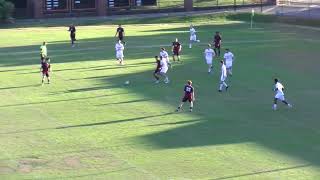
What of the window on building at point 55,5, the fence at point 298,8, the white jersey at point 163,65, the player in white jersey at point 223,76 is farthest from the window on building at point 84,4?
the player in white jersey at point 223,76

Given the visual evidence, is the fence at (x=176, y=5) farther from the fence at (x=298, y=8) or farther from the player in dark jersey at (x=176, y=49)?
the player in dark jersey at (x=176, y=49)

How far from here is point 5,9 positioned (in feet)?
240

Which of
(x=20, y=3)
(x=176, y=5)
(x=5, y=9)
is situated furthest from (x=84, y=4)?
(x=176, y=5)

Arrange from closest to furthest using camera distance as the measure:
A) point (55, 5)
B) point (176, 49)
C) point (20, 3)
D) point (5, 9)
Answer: point (176, 49) → point (5, 9) → point (55, 5) → point (20, 3)

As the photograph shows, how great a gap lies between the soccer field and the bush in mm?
23946


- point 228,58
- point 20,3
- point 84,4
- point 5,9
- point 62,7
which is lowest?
point 228,58

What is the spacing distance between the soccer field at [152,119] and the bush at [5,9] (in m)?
23.9

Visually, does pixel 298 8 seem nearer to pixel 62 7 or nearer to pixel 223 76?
pixel 62 7

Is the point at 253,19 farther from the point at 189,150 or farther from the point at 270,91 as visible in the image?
the point at 189,150

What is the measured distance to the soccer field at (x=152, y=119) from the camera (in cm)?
2062

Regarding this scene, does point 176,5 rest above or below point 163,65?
above

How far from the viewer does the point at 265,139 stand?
23.8m

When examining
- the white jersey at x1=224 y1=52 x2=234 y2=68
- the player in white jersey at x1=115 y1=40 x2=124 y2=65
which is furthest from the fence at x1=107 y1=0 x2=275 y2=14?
the white jersey at x1=224 y1=52 x2=234 y2=68

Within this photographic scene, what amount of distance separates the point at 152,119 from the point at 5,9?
1964 inches
